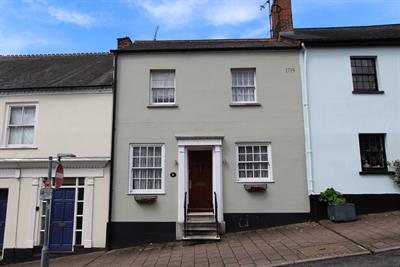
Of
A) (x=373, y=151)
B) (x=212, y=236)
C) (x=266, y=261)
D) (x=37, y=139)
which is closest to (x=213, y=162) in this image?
(x=212, y=236)

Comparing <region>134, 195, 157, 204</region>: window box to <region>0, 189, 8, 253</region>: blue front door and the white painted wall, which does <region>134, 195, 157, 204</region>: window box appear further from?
the white painted wall

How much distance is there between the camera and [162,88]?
13.9m

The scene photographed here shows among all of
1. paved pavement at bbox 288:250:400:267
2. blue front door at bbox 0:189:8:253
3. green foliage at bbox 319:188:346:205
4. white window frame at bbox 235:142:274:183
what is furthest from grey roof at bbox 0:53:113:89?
paved pavement at bbox 288:250:400:267

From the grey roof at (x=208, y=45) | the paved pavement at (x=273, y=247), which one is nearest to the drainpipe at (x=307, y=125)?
the grey roof at (x=208, y=45)

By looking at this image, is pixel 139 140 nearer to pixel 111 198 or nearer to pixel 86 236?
pixel 111 198

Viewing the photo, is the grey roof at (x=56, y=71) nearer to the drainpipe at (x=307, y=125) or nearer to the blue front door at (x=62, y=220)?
the blue front door at (x=62, y=220)

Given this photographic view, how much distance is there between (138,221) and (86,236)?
192 cm

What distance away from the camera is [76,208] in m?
13.2

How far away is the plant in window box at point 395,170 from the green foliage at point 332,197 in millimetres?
1997

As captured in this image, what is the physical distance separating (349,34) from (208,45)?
→ 5886 mm

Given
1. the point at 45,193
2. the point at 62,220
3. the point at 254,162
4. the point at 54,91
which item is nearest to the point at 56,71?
the point at 54,91

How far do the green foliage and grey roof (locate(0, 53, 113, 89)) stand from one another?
8.75 metres

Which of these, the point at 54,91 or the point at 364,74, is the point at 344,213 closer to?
the point at 364,74

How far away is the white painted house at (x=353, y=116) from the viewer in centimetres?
1295
